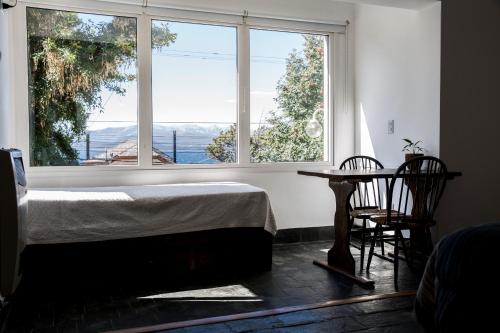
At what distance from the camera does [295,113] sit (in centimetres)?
462

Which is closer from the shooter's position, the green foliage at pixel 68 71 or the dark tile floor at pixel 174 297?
the dark tile floor at pixel 174 297

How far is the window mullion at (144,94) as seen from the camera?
13.2 ft

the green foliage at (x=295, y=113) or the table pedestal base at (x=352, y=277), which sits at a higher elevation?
the green foliage at (x=295, y=113)

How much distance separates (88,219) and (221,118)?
67.2 inches

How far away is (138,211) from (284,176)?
1.70 metres

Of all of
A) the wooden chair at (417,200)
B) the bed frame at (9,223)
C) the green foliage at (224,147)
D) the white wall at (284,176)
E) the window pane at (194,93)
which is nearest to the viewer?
the bed frame at (9,223)

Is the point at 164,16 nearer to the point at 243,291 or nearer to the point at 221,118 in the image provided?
the point at 221,118

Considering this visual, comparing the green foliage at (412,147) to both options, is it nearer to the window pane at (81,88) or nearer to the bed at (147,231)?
the bed at (147,231)

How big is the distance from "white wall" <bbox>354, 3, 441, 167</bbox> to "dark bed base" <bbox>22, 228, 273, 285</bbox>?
156 centimetres

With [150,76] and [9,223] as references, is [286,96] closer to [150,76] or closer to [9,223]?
[150,76]

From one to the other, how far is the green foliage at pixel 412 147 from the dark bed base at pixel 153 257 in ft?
4.69

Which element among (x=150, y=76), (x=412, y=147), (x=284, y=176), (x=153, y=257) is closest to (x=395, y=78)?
(x=412, y=147)

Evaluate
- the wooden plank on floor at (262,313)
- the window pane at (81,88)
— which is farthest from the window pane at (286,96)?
the wooden plank on floor at (262,313)

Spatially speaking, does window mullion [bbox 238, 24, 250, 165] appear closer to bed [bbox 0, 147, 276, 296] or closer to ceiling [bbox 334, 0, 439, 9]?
bed [bbox 0, 147, 276, 296]
